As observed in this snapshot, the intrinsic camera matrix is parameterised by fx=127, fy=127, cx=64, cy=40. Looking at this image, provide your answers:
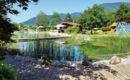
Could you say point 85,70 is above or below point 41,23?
below

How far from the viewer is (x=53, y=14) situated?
197ft

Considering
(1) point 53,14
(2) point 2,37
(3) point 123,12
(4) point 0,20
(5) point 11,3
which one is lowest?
(2) point 2,37

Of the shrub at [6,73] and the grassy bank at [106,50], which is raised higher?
the shrub at [6,73]

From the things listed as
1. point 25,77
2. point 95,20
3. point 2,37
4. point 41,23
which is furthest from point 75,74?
point 41,23

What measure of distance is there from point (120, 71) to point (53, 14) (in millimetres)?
57491

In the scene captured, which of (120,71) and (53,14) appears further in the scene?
(53,14)

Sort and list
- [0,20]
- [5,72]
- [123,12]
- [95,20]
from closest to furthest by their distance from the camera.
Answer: [5,72]
[0,20]
[95,20]
[123,12]

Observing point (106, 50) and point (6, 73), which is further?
point (106, 50)

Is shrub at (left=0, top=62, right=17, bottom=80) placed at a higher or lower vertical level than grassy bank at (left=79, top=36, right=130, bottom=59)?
higher

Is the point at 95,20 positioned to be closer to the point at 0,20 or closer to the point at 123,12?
the point at 123,12

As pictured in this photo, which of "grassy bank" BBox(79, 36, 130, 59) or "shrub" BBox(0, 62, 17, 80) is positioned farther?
"grassy bank" BBox(79, 36, 130, 59)

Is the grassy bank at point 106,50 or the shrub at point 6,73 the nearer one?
the shrub at point 6,73

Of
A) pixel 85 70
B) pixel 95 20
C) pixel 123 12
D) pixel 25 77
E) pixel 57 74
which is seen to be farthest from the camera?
pixel 123 12

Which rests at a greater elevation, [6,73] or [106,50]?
[6,73]
